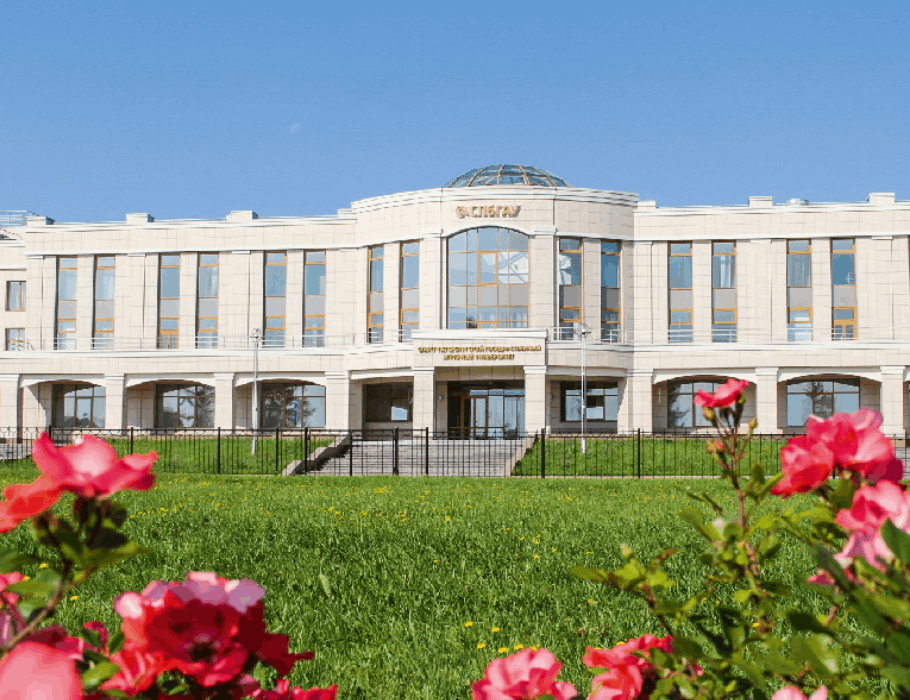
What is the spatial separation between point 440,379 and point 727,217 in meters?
15.5

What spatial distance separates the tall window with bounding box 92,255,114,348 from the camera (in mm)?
46344

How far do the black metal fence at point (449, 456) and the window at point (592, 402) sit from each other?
842 cm

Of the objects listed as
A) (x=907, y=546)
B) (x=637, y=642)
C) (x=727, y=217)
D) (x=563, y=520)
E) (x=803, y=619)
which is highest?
(x=727, y=217)

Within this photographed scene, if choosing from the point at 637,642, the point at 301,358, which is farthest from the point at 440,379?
the point at 637,642

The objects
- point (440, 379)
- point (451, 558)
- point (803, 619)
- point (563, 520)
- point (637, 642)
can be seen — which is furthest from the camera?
point (440, 379)

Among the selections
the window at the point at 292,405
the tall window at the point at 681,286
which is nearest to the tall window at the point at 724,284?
the tall window at the point at 681,286

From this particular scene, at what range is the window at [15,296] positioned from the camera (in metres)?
50.6

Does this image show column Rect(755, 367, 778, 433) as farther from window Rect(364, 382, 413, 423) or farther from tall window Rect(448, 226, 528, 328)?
window Rect(364, 382, 413, 423)

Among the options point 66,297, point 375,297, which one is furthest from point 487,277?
point 66,297

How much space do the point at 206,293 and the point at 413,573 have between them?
41.0m

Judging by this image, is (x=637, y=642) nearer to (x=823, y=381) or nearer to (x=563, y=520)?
(x=563, y=520)

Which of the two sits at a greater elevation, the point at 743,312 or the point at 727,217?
the point at 727,217

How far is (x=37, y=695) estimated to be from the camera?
35.0 inches

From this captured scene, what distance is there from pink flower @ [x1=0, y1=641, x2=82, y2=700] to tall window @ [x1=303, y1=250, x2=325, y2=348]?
1747 inches
